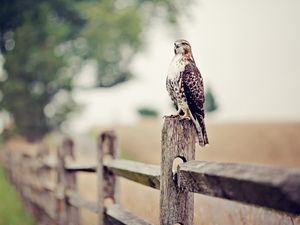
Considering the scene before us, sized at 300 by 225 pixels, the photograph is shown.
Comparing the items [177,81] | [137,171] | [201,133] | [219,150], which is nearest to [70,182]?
[137,171]

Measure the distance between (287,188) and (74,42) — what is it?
24353 mm

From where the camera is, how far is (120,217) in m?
3.04

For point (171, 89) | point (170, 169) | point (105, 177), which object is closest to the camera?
point (170, 169)

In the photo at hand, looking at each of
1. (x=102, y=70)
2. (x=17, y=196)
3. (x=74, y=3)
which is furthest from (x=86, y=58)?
(x=17, y=196)

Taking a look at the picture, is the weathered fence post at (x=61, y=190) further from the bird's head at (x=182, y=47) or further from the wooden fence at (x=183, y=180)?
the bird's head at (x=182, y=47)

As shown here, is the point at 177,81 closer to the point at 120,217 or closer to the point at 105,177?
the point at 120,217

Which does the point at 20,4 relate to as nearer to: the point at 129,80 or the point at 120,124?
the point at 129,80

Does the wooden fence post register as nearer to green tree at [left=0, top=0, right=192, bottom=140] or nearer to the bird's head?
the bird's head

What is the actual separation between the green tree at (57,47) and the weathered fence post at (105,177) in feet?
47.7

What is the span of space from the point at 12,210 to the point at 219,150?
11.7 m

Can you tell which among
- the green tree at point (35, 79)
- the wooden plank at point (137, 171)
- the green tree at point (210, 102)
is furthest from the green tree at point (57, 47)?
the green tree at point (210, 102)

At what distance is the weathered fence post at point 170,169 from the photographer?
2158 mm

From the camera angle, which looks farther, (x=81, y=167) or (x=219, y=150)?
(x=219, y=150)

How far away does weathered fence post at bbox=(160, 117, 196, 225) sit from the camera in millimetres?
2158
